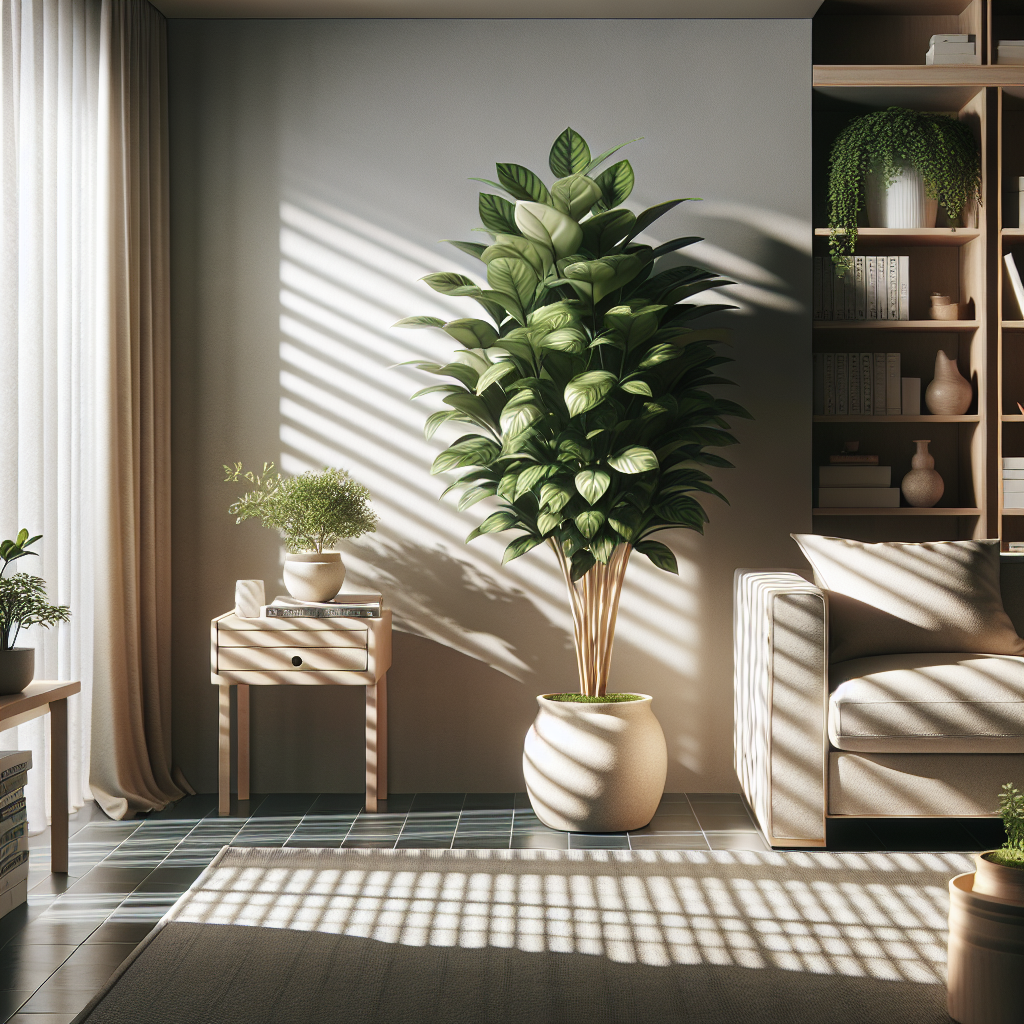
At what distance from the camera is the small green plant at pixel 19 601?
242 cm

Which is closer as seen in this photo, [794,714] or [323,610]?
[794,714]

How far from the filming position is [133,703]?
10.5 ft

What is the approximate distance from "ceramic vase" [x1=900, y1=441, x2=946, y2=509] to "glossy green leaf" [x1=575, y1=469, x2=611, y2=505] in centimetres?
139

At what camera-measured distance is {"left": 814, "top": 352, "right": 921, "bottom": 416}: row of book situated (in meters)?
3.59

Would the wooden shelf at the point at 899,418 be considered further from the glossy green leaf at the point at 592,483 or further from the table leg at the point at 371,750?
the table leg at the point at 371,750

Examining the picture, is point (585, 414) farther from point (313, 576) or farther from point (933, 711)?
point (933, 711)

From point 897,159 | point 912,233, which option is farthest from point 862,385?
point 897,159

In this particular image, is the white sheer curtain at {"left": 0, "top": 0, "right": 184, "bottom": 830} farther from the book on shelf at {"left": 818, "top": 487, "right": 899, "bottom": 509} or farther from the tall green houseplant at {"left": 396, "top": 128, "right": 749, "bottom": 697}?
the book on shelf at {"left": 818, "top": 487, "right": 899, "bottom": 509}

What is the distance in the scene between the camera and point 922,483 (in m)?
3.57

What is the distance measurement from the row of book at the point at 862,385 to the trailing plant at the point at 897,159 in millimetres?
351

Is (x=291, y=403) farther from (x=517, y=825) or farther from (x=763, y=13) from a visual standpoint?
(x=763, y=13)

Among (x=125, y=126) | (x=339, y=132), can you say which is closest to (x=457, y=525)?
(x=339, y=132)

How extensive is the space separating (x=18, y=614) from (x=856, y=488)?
274 centimetres

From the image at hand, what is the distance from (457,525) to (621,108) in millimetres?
1544
